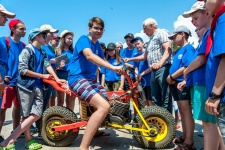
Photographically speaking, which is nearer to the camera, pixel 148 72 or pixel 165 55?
pixel 165 55

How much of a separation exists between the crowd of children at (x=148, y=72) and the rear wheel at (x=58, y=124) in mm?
190

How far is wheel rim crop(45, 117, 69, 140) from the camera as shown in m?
4.29

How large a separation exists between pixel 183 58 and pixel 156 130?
1.14 metres

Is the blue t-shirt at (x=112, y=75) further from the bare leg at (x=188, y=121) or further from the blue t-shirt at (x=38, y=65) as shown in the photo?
the bare leg at (x=188, y=121)

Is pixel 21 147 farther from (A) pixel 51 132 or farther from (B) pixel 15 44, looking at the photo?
(B) pixel 15 44

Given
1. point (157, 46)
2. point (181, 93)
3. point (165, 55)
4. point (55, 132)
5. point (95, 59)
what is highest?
point (157, 46)

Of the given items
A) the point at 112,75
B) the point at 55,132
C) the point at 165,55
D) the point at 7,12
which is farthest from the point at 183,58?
the point at 112,75

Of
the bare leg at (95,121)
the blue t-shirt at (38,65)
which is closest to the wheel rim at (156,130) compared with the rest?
the bare leg at (95,121)

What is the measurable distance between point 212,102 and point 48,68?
3090 mm

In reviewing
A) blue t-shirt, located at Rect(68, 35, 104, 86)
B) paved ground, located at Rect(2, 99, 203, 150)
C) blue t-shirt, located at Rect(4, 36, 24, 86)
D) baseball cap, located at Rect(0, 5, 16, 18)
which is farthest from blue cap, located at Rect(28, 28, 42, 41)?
paved ground, located at Rect(2, 99, 203, 150)

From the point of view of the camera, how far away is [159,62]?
15.1ft

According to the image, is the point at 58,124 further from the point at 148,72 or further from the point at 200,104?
the point at 200,104

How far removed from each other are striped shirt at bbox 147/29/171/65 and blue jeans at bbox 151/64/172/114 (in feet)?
0.65

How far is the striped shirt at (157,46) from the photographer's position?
4.73m
